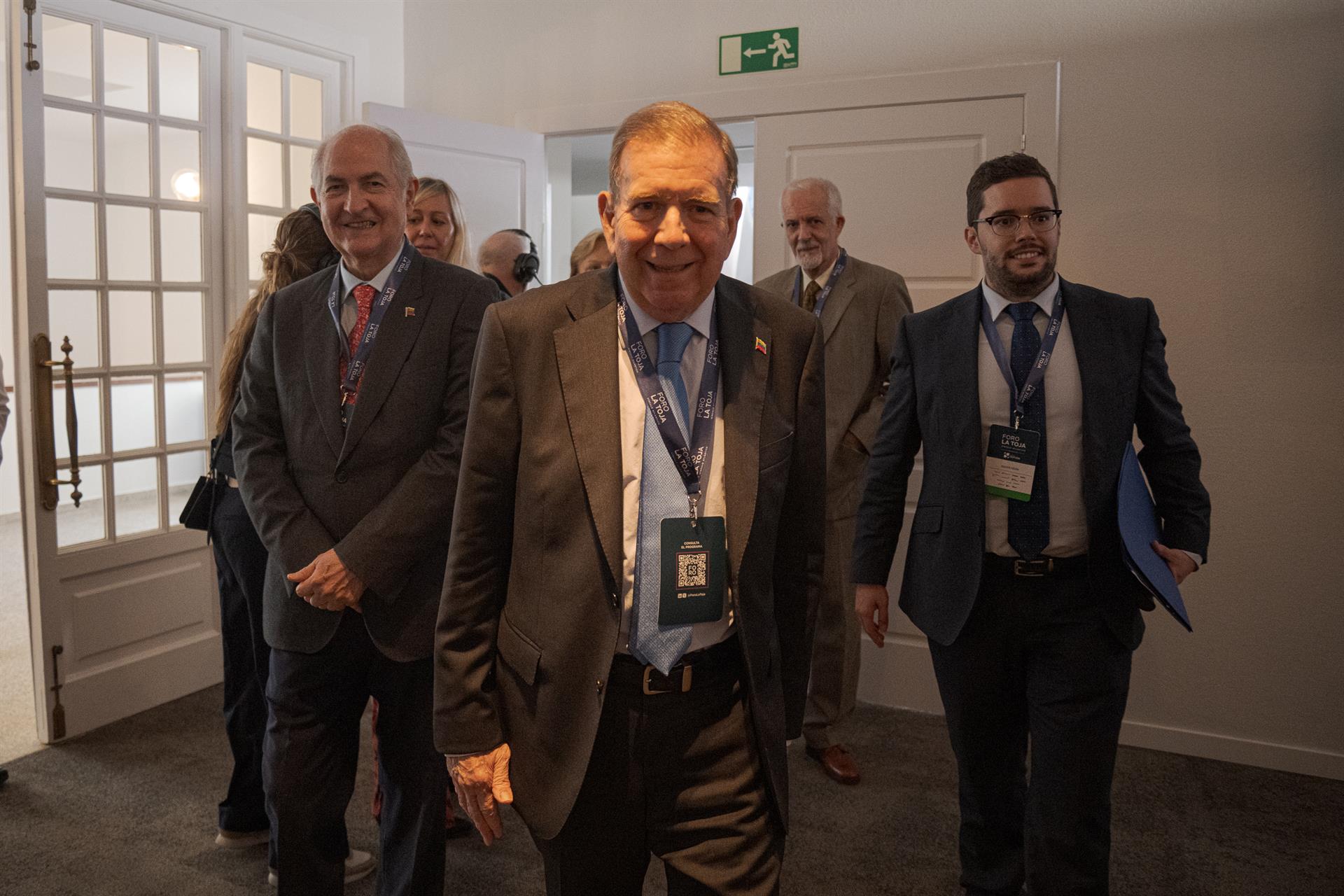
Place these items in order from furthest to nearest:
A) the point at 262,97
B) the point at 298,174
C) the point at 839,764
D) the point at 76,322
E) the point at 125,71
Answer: the point at 298,174
the point at 262,97
the point at 125,71
the point at 76,322
the point at 839,764

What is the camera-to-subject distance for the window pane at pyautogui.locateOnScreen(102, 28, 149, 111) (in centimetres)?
385

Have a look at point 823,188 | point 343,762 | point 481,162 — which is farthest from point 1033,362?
point 481,162

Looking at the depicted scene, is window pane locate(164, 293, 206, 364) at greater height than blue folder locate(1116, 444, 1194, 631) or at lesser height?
greater

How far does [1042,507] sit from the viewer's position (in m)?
2.19

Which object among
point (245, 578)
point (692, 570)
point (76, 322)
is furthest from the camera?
point (76, 322)

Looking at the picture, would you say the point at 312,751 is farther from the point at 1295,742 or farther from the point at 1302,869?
the point at 1295,742

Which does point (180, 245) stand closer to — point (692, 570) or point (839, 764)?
point (839, 764)

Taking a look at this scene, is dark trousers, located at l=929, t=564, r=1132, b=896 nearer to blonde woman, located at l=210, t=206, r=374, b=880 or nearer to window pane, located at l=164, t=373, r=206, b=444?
blonde woman, located at l=210, t=206, r=374, b=880

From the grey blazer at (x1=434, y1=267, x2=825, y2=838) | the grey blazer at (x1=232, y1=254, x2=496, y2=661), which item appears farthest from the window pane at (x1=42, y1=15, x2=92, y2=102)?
the grey blazer at (x1=434, y1=267, x2=825, y2=838)

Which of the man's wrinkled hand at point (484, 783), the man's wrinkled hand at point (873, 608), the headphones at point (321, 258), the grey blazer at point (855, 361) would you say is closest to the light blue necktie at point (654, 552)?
the man's wrinkled hand at point (484, 783)

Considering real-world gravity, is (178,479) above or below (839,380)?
below

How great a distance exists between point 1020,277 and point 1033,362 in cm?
19

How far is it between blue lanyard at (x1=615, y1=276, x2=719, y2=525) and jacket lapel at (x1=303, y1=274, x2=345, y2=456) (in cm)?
90

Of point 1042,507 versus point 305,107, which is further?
point 305,107
